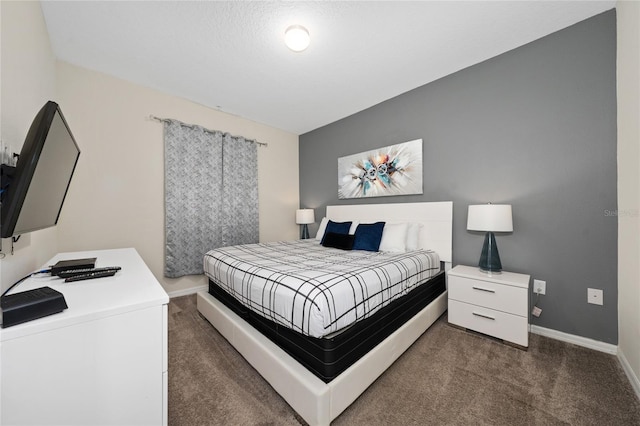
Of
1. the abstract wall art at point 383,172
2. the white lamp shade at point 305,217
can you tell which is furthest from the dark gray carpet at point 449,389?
the white lamp shade at point 305,217

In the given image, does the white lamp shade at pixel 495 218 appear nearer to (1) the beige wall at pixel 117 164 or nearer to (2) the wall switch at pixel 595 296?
(2) the wall switch at pixel 595 296

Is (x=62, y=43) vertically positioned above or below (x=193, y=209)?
above

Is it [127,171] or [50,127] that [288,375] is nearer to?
[50,127]

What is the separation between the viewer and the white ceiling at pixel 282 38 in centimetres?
186

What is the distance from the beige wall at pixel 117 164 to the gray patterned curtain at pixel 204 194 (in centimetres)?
14

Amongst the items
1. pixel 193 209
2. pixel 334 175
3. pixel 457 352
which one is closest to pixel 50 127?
pixel 193 209

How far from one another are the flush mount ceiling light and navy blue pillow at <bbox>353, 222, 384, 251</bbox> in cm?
194

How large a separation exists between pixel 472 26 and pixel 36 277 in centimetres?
346

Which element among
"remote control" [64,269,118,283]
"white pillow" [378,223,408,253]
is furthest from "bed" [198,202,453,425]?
"remote control" [64,269,118,283]

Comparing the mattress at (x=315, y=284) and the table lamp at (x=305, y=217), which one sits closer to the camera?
the mattress at (x=315, y=284)

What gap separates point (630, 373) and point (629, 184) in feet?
4.10

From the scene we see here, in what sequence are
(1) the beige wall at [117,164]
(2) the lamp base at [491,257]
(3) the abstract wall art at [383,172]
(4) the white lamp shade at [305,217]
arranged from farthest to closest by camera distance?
(4) the white lamp shade at [305,217]
(3) the abstract wall art at [383,172]
(1) the beige wall at [117,164]
(2) the lamp base at [491,257]

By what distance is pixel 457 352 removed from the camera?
192 cm

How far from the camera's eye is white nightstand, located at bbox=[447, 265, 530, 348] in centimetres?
193
